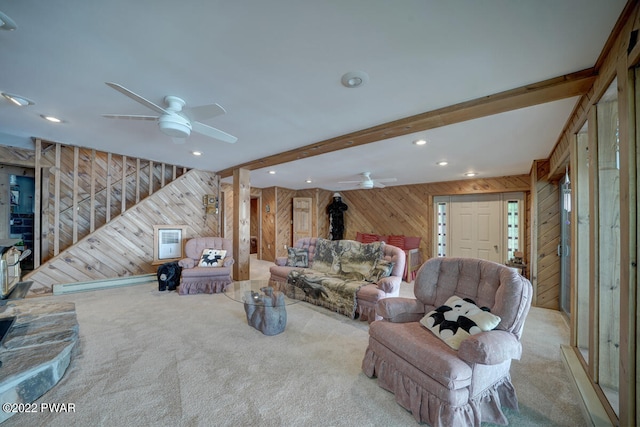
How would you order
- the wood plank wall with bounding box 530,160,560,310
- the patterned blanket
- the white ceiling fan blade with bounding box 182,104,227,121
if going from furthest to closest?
the wood plank wall with bounding box 530,160,560,310 → the patterned blanket → the white ceiling fan blade with bounding box 182,104,227,121

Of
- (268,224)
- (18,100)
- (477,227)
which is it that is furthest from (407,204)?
(18,100)

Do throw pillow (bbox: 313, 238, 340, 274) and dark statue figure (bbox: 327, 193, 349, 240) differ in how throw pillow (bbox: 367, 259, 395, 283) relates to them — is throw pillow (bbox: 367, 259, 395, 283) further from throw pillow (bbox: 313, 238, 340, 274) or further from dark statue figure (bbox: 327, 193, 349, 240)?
dark statue figure (bbox: 327, 193, 349, 240)

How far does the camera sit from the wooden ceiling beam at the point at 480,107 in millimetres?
1732

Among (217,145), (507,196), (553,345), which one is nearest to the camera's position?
(553,345)

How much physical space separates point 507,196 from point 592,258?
13.8 feet

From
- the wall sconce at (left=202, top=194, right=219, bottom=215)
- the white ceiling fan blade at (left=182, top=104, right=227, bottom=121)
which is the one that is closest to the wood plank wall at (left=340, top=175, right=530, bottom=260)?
the wall sconce at (left=202, top=194, right=219, bottom=215)

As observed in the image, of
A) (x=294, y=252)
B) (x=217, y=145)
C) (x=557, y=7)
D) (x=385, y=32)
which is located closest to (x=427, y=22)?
(x=385, y=32)

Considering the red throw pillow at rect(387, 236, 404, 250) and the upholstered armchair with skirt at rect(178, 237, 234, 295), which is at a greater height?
the red throw pillow at rect(387, 236, 404, 250)

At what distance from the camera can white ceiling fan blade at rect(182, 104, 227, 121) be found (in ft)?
6.13

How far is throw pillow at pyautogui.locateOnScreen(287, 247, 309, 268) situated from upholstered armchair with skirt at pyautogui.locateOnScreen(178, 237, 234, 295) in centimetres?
107

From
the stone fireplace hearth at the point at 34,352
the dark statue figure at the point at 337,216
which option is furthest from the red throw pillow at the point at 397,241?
the stone fireplace hearth at the point at 34,352

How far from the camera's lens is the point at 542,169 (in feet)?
12.3

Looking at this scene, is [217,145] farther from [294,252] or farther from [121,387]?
[121,387]

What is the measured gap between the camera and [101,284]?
13.9ft
